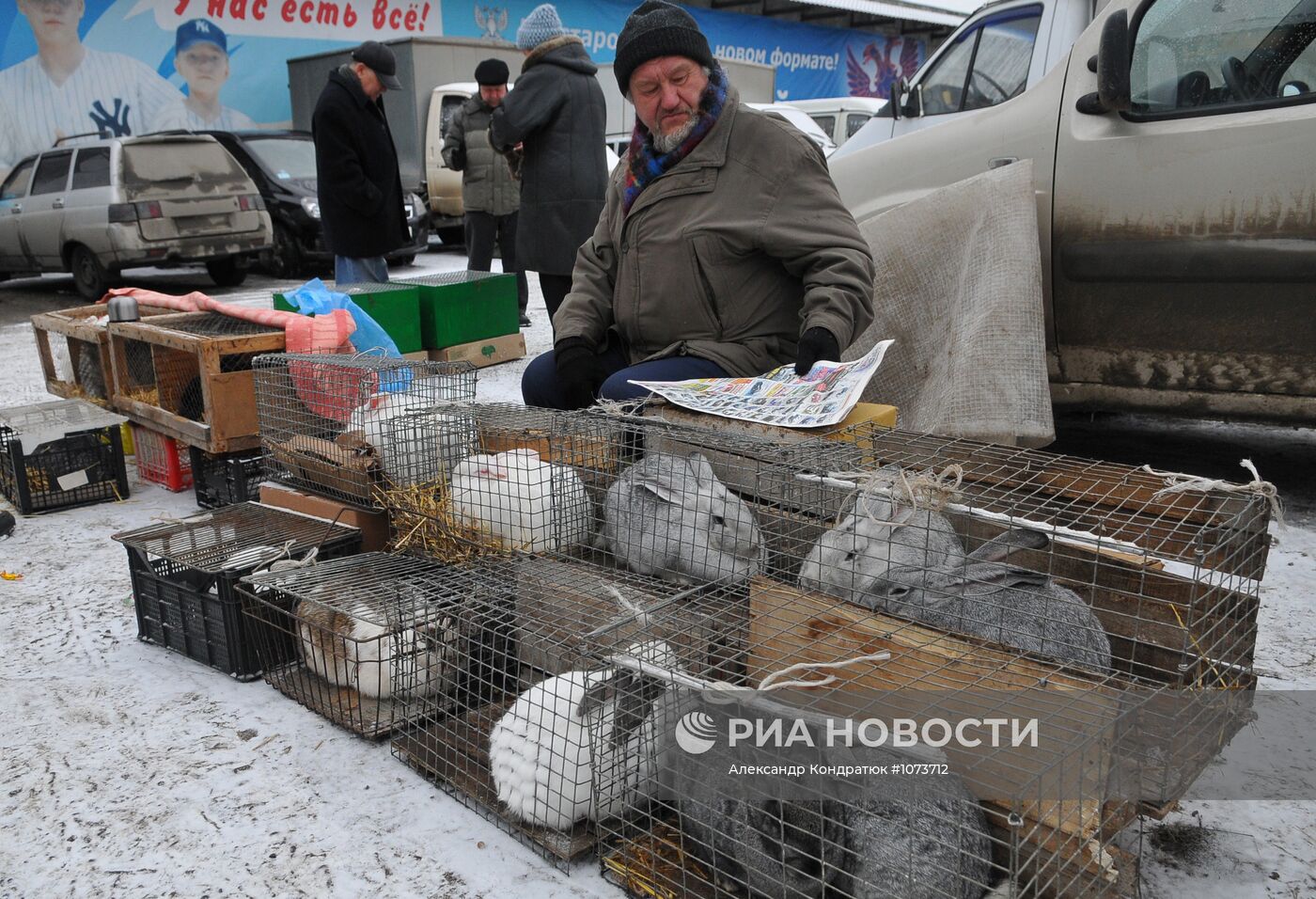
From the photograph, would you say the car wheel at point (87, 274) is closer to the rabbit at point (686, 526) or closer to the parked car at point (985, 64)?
the parked car at point (985, 64)

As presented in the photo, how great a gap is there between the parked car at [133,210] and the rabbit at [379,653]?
27.5ft

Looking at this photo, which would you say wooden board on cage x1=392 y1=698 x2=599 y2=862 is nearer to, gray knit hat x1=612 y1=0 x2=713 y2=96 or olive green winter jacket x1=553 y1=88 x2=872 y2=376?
olive green winter jacket x1=553 y1=88 x2=872 y2=376

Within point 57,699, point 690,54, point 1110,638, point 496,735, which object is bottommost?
point 57,699

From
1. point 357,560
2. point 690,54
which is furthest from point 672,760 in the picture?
point 690,54

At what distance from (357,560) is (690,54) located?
171 centimetres

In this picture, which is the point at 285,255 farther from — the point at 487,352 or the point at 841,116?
the point at 841,116

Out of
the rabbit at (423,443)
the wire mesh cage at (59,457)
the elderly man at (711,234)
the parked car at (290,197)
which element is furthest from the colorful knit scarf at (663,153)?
the parked car at (290,197)

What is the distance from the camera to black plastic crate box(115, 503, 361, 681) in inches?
101

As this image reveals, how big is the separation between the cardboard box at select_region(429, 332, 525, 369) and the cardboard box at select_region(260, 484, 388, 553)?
8.42ft

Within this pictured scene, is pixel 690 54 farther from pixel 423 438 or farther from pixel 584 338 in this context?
pixel 423 438

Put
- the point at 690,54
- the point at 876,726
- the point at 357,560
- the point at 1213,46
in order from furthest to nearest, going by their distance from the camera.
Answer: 1. the point at 1213,46
2. the point at 690,54
3. the point at 357,560
4. the point at 876,726

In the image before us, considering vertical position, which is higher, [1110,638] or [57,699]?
[1110,638]

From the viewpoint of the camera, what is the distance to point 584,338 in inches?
124

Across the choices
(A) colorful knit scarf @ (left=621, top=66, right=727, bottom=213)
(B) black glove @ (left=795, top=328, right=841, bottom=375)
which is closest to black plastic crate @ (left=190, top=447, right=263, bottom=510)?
(A) colorful knit scarf @ (left=621, top=66, right=727, bottom=213)
